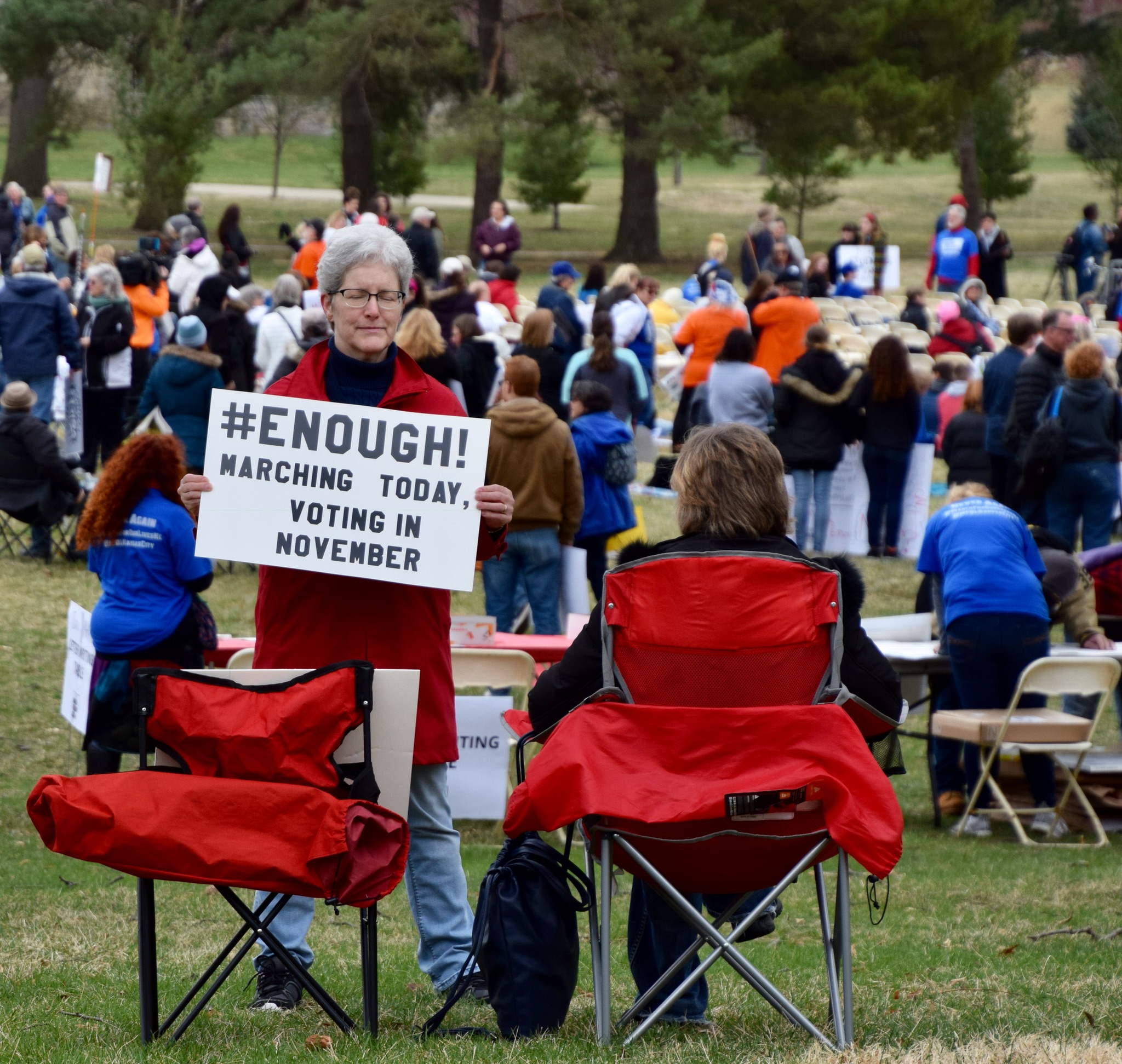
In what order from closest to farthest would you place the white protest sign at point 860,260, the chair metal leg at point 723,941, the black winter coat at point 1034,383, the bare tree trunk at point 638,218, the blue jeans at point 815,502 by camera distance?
the chair metal leg at point 723,941 → the black winter coat at point 1034,383 → the blue jeans at point 815,502 → the white protest sign at point 860,260 → the bare tree trunk at point 638,218

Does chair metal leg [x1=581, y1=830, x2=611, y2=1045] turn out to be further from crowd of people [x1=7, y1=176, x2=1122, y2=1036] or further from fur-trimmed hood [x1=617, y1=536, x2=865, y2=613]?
fur-trimmed hood [x1=617, y1=536, x2=865, y2=613]

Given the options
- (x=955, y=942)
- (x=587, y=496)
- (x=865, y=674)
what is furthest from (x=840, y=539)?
(x=865, y=674)

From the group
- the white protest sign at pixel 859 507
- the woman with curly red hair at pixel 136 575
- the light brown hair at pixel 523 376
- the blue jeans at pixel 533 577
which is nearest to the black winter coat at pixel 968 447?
the white protest sign at pixel 859 507

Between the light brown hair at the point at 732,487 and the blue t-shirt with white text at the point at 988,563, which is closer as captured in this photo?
the light brown hair at the point at 732,487

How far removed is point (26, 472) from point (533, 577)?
461 centimetres

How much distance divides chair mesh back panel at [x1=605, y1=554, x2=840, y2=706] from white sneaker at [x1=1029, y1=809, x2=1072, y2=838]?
494 centimetres

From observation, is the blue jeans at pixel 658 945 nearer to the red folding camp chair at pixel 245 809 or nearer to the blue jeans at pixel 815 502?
the red folding camp chair at pixel 245 809

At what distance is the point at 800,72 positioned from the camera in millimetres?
38406

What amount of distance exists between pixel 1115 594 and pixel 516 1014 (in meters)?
6.04

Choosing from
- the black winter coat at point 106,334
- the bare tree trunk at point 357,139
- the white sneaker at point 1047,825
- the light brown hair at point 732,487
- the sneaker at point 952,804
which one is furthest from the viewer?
the bare tree trunk at point 357,139

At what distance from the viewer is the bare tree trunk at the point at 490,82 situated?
35.5m

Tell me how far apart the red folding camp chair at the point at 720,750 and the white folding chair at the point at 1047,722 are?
4.24 metres

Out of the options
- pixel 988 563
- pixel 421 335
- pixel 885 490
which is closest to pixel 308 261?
pixel 885 490

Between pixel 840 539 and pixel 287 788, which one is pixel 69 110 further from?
pixel 287 788
